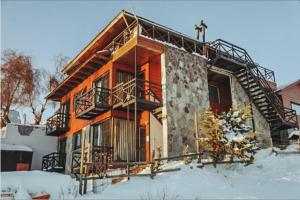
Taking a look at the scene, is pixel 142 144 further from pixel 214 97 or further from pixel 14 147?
pixel 14 147

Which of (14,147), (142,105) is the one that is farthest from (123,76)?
(14,147)

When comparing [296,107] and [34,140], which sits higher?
[296,107]

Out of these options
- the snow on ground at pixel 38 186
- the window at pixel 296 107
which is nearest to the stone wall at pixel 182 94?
the snow on ground at pixel 38 186

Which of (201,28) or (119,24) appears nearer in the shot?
(119,24)

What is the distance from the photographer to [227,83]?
21.6m

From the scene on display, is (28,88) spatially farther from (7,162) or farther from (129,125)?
(129,125)

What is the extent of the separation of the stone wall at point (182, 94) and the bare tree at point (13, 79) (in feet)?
57.5

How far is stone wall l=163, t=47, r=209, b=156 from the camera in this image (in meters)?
Answer: 15.6

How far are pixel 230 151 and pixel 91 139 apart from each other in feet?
29.6

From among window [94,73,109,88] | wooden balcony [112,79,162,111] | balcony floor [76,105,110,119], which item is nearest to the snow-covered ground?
balcony floor [76,105,110,119]

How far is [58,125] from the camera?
75.4 feet

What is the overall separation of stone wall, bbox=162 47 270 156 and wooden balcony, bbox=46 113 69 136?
997 centimetres

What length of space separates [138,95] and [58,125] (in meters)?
9.46

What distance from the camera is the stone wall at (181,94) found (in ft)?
50.8
